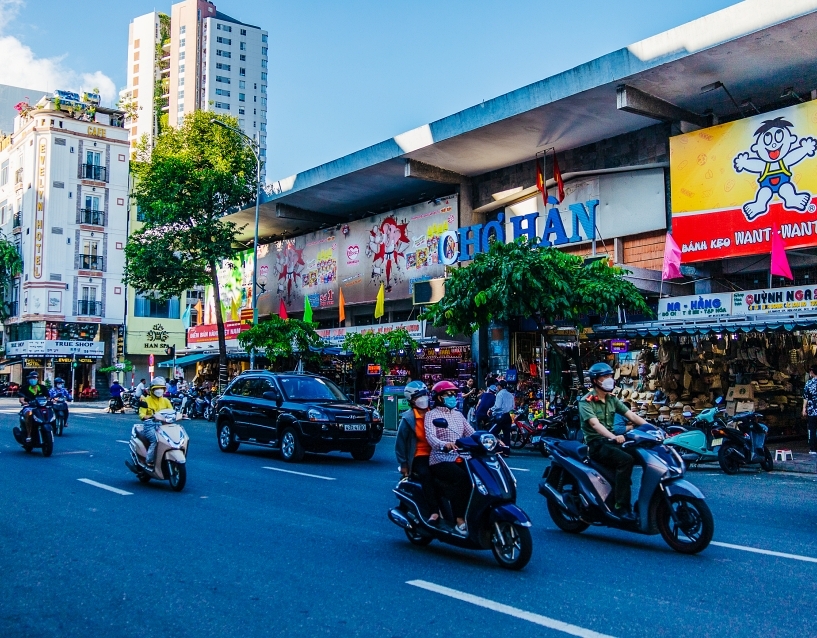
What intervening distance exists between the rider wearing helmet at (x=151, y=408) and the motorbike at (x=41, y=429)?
4.86m

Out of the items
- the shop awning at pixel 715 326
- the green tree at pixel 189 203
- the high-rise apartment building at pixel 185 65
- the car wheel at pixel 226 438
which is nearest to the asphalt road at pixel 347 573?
the shop awning at pixel 715 326

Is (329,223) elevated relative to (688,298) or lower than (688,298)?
elevated

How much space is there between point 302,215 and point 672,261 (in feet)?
62.8

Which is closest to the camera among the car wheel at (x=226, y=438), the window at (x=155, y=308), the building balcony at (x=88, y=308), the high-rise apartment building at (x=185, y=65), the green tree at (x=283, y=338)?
the car wheel at (x=226, y=438)

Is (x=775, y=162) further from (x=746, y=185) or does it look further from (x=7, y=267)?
(x=7, y=267)

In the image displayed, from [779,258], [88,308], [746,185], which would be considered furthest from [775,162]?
[88,308]

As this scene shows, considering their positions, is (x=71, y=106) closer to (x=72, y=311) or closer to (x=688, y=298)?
(x=72, y=311)

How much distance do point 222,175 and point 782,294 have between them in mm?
24257

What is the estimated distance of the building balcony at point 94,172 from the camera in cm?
5300

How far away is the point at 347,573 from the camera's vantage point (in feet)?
20.9

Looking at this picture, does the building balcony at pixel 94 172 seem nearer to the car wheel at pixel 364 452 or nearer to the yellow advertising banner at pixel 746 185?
Result: the yellow advertising banner at pixel 746 185

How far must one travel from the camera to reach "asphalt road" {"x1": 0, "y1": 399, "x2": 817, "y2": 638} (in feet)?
16.6

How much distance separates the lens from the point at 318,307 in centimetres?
3409

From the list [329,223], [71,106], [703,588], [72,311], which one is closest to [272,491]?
[703,588]
